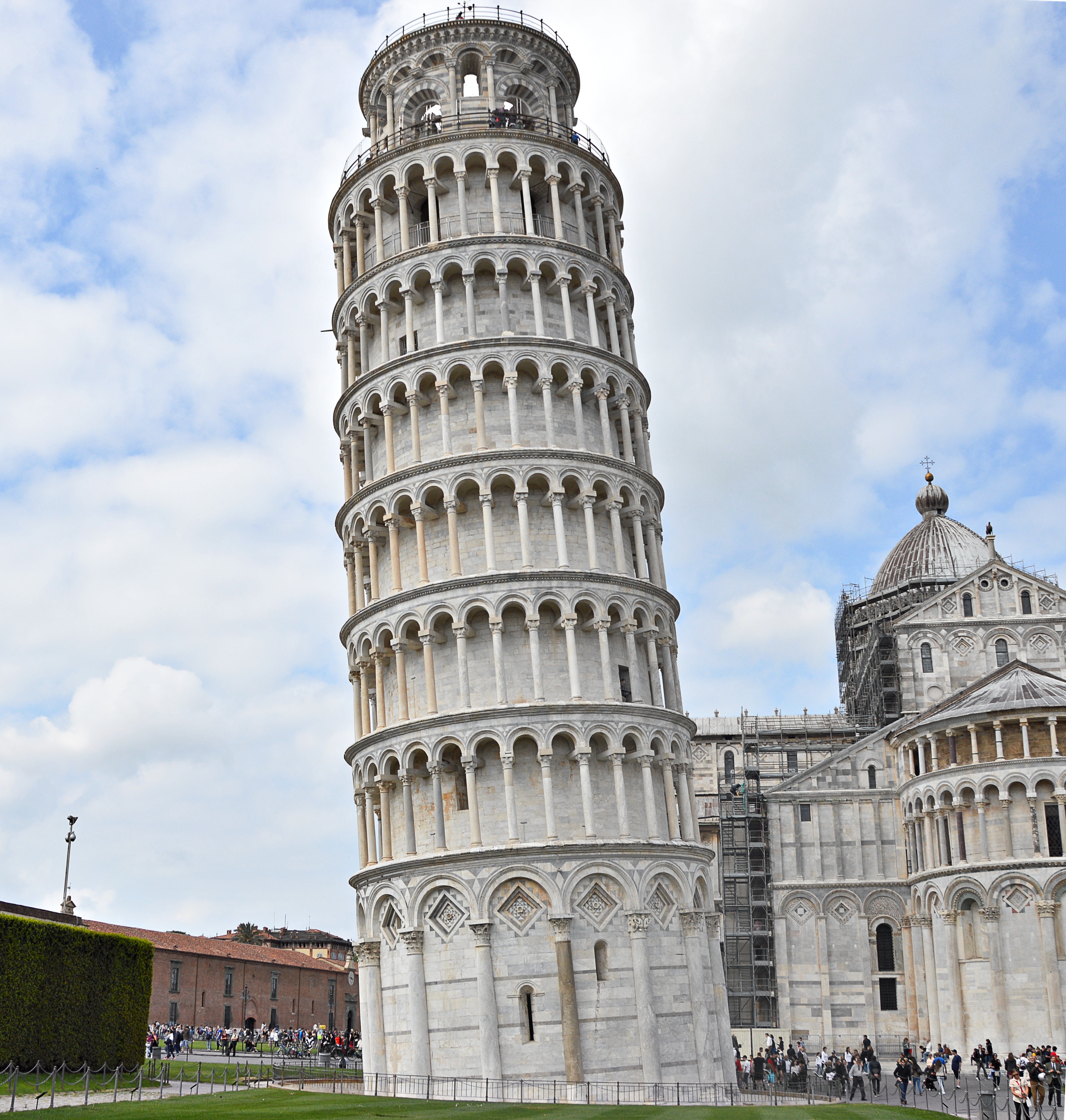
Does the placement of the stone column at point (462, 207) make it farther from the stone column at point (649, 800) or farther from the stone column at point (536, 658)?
the stone column at point (649, 800)

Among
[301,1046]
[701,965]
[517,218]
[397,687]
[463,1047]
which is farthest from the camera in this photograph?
[301,1046]

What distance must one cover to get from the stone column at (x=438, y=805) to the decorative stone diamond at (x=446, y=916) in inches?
61.2

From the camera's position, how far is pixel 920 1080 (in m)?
46.7

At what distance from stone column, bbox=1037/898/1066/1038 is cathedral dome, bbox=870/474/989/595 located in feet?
87.6

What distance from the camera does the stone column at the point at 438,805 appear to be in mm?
36594

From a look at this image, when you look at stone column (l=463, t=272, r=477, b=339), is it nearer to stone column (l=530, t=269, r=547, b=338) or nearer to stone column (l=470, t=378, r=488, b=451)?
stone column (l=470, t=378, r=488, b=451)

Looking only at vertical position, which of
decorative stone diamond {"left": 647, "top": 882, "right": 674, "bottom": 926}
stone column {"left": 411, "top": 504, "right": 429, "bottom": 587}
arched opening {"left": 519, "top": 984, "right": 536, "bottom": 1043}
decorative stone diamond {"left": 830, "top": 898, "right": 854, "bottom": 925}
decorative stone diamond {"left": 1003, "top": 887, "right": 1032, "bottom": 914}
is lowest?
arched opening {"left": 519, "top": 984, "right": 536, "bottom": 1043}

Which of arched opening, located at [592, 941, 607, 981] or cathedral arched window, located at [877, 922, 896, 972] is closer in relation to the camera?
arched opening, located at [592, 941, 607, 981]

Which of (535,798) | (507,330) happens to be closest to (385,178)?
(507,330)

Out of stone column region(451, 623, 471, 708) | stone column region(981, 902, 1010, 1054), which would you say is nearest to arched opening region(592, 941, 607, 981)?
stone column region(451, 623, 471, 708)

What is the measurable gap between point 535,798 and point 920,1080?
2178 centimetres

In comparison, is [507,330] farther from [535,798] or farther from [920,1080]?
[920,1080]

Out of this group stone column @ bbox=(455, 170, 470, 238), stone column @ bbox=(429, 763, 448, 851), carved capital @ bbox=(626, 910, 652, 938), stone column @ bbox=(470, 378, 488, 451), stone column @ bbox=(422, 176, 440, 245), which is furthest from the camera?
stone column @ bbox=(422, 176, 440, 245)

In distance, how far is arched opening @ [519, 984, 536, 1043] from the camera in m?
34.2
